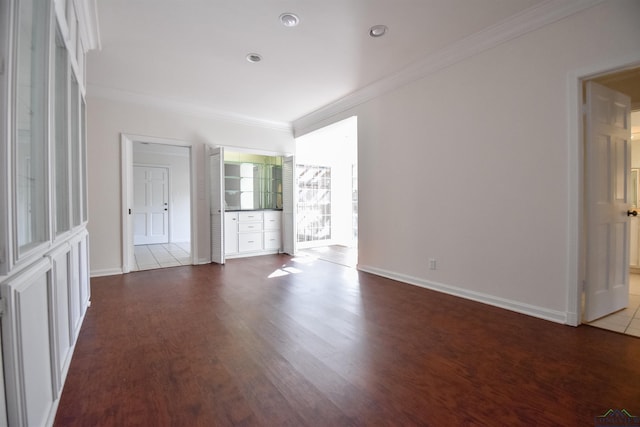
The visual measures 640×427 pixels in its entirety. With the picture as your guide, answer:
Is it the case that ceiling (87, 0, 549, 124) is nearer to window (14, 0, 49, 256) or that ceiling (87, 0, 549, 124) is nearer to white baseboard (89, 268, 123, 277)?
window (14, 0, 49, 256)

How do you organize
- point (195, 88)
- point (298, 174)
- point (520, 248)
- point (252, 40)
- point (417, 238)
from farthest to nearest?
1. point (298, 174)
2. point (195, 88)
3. point (417, 238)
4. point (252, 40)
5. point (520, 248)

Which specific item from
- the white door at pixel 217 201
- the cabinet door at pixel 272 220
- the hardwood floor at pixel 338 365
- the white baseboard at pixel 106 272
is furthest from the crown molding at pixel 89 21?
the cabinet door at pixel 272 220

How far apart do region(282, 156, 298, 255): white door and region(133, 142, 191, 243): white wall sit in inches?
123

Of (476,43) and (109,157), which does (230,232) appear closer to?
(109,157)

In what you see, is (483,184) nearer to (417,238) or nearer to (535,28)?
(417,238)

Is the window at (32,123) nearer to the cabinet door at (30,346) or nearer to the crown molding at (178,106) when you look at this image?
the cabinet door at (30,346)

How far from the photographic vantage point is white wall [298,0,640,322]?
2.51 meters

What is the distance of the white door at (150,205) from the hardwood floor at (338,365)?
16.3 ft

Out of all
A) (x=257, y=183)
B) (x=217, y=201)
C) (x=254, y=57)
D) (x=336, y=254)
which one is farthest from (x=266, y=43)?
(x=336, y=254)

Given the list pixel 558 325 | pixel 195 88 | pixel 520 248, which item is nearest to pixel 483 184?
pixel 520 248

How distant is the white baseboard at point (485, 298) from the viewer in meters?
2.60

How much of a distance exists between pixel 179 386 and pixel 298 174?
5.67 metres

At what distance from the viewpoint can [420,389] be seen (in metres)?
1.67

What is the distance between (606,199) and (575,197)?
0.46 metres
